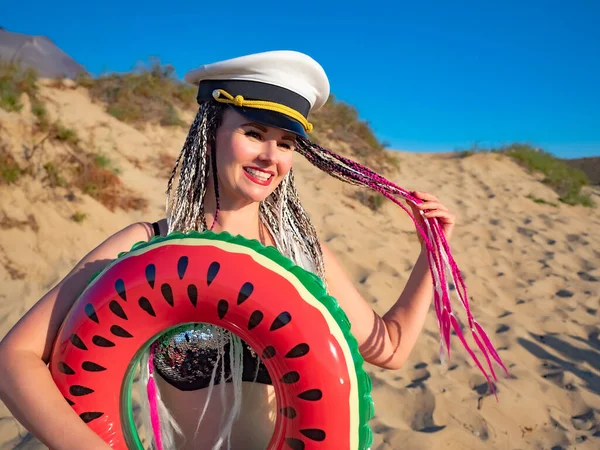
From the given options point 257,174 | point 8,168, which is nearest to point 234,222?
point 257,174

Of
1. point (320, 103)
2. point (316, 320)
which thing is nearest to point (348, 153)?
point (320, 103)

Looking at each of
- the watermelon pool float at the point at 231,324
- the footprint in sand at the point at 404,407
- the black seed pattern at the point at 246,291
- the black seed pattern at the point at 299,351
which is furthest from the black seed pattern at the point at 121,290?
the footprint in sand at the point at 404,407

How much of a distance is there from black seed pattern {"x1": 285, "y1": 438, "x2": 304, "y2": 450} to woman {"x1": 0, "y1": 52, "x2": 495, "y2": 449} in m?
0.22

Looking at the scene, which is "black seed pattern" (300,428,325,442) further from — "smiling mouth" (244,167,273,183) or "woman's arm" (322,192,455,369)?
"smiling mouth" (244,167,273,183)

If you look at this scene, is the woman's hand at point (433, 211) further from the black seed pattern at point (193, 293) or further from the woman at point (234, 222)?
the black seed pattern at point (193, 293)

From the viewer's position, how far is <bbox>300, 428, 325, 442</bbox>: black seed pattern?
963mm

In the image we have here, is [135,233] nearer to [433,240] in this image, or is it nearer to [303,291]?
[303,291]

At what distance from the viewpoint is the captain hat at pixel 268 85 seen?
4.08 ft

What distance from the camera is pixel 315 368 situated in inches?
37.9

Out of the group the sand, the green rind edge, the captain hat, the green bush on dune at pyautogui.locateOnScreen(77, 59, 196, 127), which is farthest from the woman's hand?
the green bush on dune at pyautogui.locateOnScreen(77, 59, 196, 127)

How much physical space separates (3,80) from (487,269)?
209 inches

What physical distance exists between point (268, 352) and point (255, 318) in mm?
82

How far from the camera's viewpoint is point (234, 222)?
1359 millimetres

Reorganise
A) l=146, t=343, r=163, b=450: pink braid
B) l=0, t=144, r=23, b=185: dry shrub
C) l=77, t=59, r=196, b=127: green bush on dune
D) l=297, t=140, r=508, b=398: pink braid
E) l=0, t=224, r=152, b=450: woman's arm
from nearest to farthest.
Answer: l=0, t=224, r=152, b=450: woman's arm
l=146, t=343, r=163, b=450: pink braid
l=297, t=140, r=508, b=398: pink braid
l=0, t=144, r=23, b=185: dry shrub
l=77, t=59, r=196, b=127: green bush on dune
